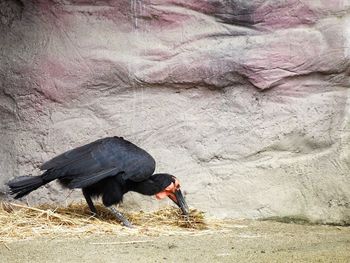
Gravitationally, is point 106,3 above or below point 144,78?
above

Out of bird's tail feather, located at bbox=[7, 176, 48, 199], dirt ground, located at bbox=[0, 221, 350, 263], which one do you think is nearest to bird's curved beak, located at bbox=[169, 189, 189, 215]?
dirt ground, located at bbox=[0, 221, 350, 263]

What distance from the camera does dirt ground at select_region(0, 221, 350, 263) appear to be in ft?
15.3

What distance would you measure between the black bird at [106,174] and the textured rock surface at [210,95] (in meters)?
0.40

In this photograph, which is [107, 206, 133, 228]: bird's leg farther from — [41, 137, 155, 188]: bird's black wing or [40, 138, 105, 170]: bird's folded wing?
[40, 138, 105, 170]: bird's folded wing

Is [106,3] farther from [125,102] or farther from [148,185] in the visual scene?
[148,185]

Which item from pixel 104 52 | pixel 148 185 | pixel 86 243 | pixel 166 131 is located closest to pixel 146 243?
pixel 86 243

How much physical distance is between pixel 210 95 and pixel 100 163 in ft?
3.77

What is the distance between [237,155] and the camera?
266 inches

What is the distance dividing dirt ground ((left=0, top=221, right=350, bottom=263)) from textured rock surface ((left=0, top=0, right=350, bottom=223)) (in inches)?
26.2

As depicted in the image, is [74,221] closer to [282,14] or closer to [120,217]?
[120,217]

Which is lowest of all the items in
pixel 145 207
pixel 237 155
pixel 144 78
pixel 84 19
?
pixel 145 207

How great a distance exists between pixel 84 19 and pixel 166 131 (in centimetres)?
113

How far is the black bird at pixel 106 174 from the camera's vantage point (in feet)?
20.2

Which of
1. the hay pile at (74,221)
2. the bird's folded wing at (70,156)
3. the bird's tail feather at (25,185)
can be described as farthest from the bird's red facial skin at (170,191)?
the bird's tail feather at (25,185)
